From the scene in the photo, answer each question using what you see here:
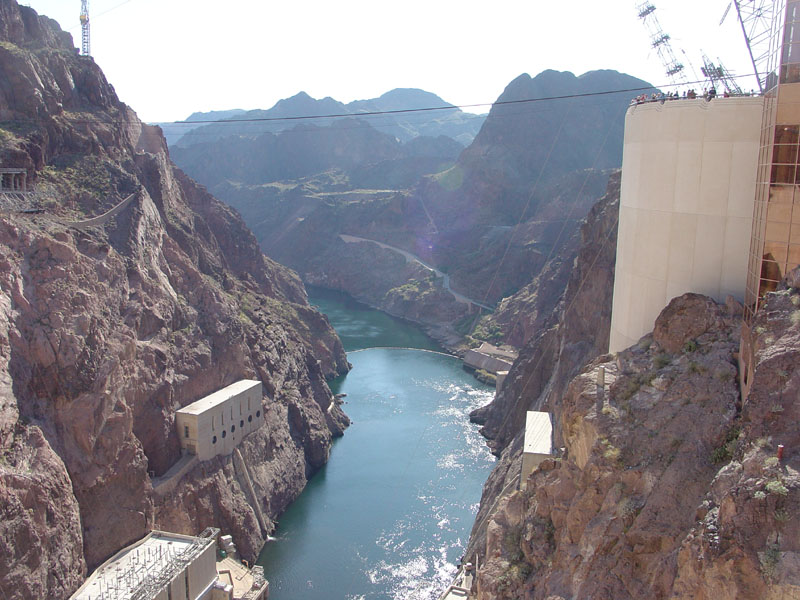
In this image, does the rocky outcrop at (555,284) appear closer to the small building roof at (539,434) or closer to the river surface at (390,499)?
the river surface at (390,499)

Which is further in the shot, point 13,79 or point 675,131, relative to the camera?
point 13,79

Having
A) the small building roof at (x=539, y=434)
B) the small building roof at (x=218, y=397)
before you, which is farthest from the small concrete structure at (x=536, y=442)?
the small building roof at (x=218, y=397)

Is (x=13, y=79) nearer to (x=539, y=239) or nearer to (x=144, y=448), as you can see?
(x=144, y=448)

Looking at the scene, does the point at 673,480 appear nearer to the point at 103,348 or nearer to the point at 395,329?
the point at 103,348

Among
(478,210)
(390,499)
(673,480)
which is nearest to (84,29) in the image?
(390,499)

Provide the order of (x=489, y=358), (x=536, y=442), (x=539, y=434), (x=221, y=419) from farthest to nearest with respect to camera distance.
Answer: (x=489, y=358) < (x=221, y=419) < (x=539, y=434) < (x=536, y=442)

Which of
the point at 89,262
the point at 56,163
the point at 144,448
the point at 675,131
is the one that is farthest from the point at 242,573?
the point at 675,131
